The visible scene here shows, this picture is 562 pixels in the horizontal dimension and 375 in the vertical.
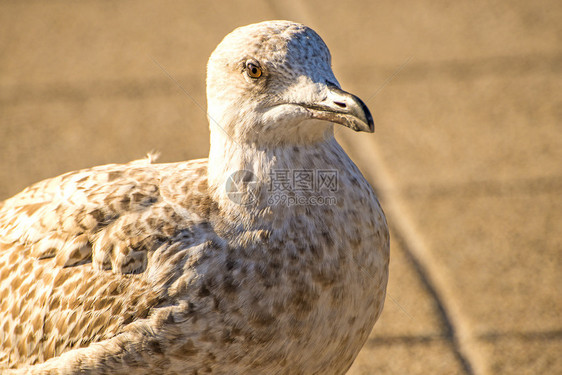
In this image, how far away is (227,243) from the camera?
2.64 metres

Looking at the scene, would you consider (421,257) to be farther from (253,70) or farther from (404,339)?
(253,70)

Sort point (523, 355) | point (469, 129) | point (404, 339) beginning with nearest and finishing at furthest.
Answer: point (523, 355)
point (404, 339)
point (469, 129)

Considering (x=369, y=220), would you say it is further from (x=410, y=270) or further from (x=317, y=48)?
(x=410, y=270)

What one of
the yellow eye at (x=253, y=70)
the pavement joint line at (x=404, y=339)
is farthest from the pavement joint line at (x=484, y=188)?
the yellow eye at (x=253, y=70)

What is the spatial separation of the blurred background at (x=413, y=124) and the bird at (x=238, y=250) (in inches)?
52.9

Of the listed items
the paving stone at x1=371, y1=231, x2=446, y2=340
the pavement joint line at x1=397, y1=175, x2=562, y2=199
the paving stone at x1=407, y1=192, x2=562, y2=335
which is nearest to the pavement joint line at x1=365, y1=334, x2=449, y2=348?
the paving stone at x1=371, y1=231, x2=446, y2=340

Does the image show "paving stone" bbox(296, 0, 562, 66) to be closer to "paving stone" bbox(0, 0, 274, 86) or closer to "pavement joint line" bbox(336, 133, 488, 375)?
"paving stone" bbox(0, 0, 274, 86)

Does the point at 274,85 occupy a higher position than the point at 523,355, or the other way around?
the point at 274,85

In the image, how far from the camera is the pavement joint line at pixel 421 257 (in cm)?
388

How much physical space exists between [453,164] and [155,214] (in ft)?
10.7

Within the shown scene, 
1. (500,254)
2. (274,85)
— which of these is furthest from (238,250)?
(500,254)

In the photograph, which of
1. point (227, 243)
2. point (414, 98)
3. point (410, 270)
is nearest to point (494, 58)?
point (414, 98)

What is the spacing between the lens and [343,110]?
2439mm
